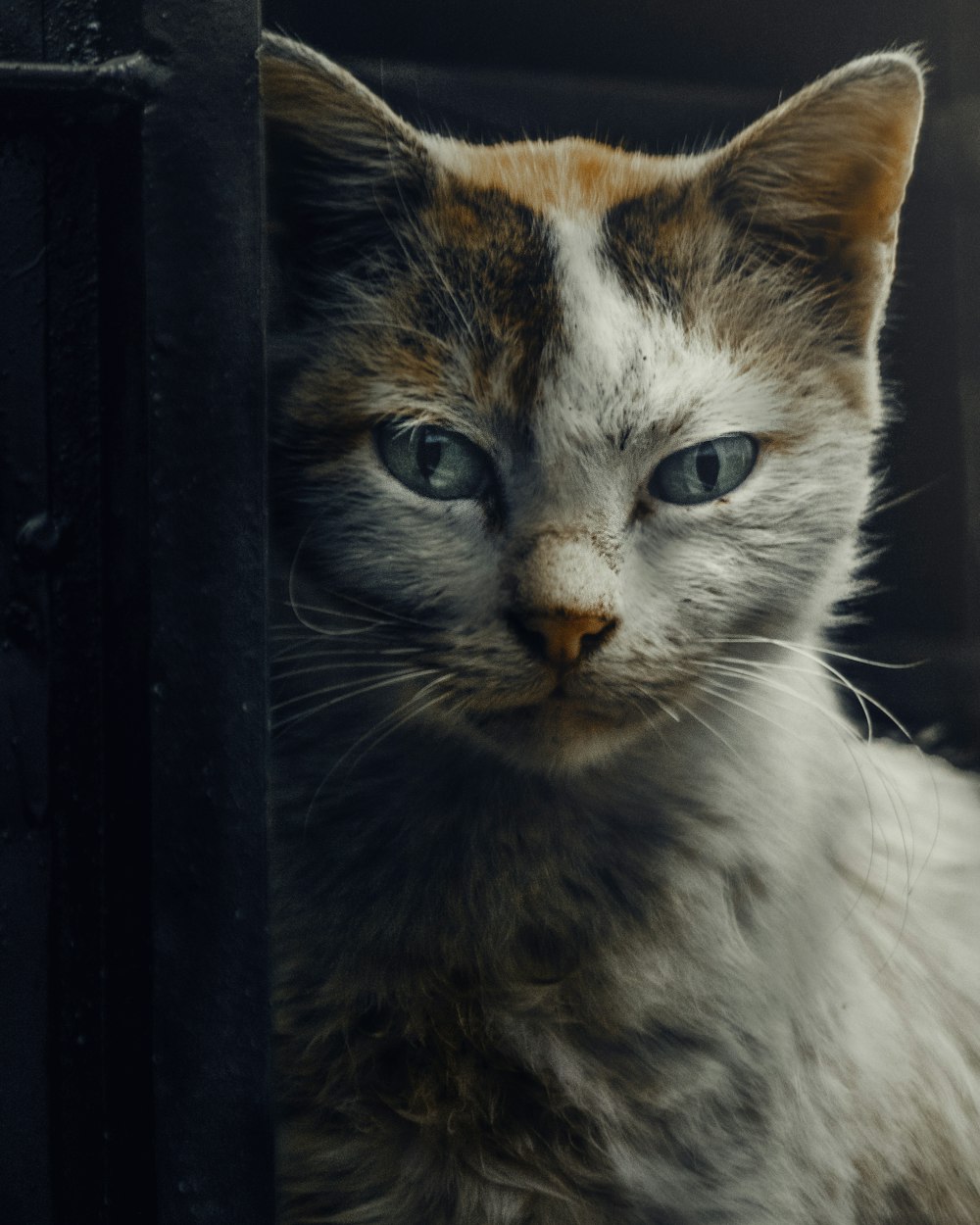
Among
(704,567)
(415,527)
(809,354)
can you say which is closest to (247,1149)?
(415,527)

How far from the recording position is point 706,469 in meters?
1.12

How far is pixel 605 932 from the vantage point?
115 cm

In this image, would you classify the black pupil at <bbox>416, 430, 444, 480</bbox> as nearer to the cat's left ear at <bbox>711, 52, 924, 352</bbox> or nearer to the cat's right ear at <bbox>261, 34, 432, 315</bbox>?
the cat's right ear at <bbox>261, 34, 432, 315</bbox>

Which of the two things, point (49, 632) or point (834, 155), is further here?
point (834, 155)

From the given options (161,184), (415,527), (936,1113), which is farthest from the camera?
(936,1113)

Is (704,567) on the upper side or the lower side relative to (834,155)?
lower

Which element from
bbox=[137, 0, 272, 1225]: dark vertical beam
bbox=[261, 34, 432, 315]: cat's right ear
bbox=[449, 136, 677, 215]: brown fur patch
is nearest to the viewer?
bbox=[137, 0, 272, 1225]: dark vertical beam

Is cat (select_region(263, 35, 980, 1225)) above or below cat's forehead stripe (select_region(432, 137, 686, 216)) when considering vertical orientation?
below

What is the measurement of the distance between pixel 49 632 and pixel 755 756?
778mm

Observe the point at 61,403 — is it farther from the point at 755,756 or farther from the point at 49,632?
the point at 755,756

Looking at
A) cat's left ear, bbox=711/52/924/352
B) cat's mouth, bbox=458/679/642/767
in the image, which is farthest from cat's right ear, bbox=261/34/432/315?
cat's mouth, bbox=458/679/642/767

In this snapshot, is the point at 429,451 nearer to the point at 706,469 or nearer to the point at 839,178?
the point at 706,469

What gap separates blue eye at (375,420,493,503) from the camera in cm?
109

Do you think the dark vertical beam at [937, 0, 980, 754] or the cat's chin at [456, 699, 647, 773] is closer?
the cat's chin at [456, 699, 647, 773]
